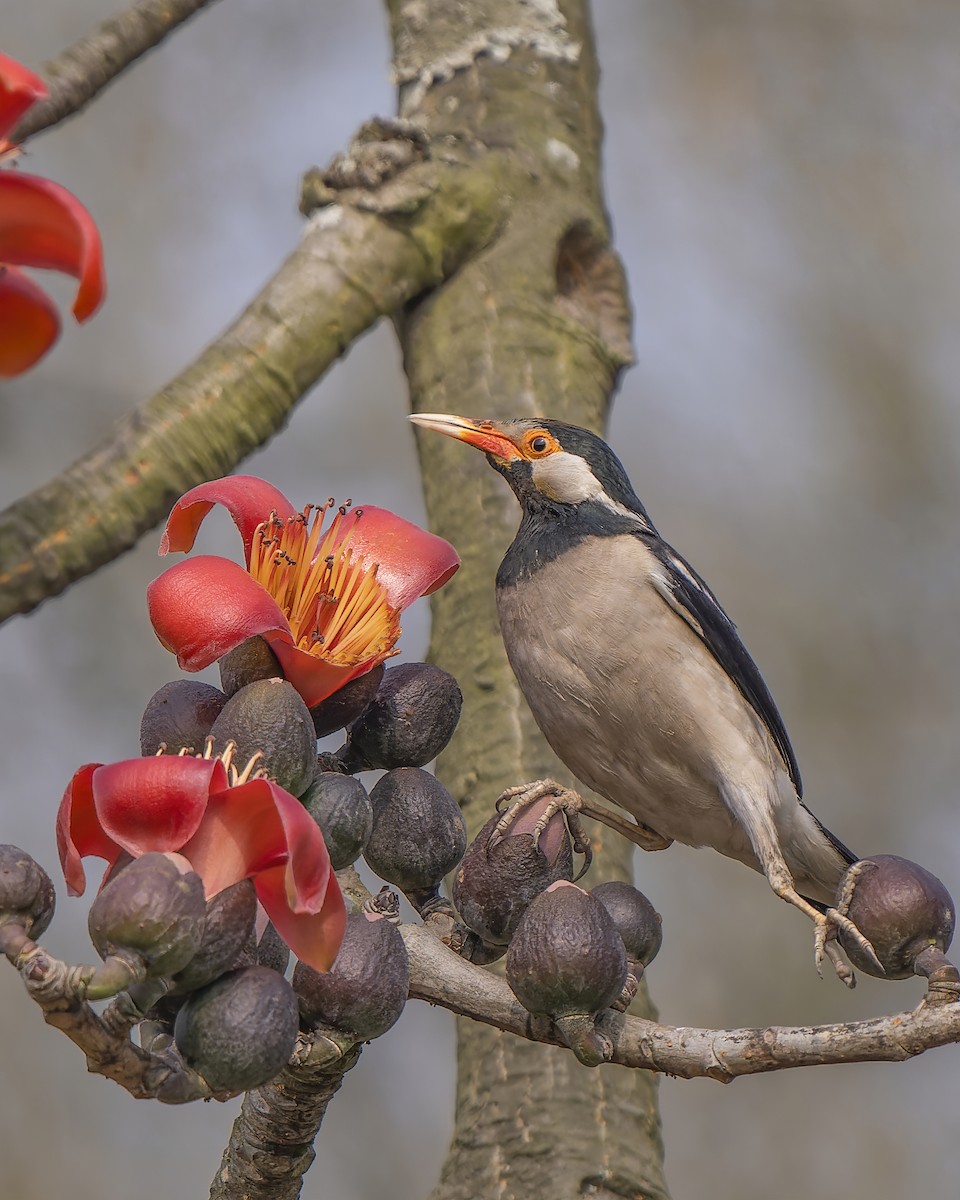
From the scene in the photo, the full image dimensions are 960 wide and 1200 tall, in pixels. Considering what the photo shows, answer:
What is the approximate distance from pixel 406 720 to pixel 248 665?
0.98ft

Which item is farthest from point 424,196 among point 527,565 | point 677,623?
point 677,623

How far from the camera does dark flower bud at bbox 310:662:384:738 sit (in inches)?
78.2

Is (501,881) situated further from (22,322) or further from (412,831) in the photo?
(22,322)

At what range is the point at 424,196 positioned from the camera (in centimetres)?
411

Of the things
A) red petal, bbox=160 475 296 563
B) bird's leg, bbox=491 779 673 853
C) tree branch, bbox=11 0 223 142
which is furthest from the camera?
tree branch, bbox=11 0 223 142

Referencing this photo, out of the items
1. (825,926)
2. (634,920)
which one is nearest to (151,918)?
(634,920)

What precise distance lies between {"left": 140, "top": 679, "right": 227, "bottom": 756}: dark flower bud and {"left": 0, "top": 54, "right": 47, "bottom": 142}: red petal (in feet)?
2.47

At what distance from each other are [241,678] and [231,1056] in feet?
1.72

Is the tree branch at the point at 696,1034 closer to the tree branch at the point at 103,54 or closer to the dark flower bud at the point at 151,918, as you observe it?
the dark flower bud at the point at 151,918

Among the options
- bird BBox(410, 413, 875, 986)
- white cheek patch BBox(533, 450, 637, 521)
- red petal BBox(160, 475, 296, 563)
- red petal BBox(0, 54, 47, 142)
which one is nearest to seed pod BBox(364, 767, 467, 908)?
Answer: red petal BBox(160, 475, 296, 563)

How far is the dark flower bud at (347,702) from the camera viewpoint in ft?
6.52

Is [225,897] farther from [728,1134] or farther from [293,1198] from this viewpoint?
[728,1134]

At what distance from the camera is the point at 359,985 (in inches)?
67.2

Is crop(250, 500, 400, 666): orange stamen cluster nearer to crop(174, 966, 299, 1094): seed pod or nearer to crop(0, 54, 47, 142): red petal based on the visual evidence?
crop(174, 966, 299, 1094): seed pod
